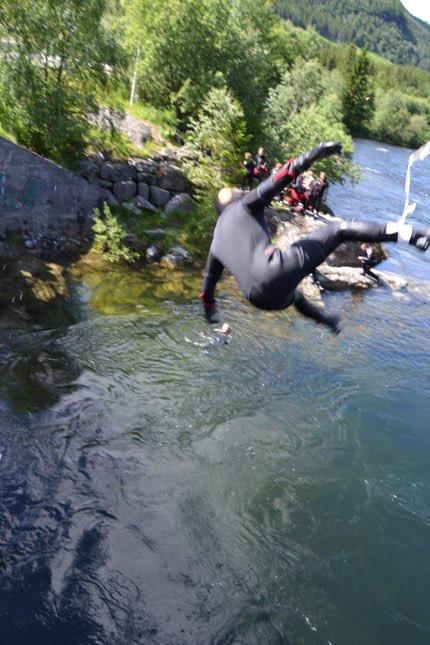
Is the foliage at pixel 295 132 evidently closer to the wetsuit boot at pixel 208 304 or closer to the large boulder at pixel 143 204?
the large boulder at pixel 143 204

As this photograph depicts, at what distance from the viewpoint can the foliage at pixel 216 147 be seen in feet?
54.4

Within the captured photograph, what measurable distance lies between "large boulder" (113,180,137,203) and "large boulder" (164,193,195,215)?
1217 millimetres

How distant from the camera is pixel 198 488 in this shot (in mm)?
6809

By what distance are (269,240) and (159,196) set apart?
11.5 meters

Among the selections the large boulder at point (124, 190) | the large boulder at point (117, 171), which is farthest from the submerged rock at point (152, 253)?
the large boulder at point (117, 171)

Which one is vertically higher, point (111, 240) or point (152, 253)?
point (111, 240)

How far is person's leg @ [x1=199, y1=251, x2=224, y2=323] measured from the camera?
21.4 feet

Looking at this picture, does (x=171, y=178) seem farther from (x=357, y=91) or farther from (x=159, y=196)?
(x=357, y=91)

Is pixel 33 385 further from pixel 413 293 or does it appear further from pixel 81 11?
pixel 413 293

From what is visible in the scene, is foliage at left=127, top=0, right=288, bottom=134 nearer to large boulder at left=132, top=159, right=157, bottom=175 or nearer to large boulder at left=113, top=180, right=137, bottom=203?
large boulder at left=132, top=159, right=157, bottom=175

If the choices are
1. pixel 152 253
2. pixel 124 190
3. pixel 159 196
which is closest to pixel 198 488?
pixel 152 253

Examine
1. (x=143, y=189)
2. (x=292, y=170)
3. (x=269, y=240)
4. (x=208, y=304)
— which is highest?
(x=292, y=170)

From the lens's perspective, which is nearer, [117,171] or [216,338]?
[216,338]

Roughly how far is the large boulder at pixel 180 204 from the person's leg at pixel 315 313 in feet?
33.4
